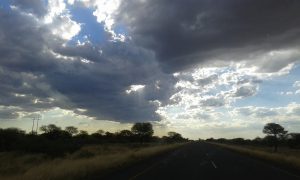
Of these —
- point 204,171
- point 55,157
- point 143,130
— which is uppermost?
point 143,130

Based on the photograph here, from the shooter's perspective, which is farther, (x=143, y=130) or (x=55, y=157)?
(x=143, y=130)

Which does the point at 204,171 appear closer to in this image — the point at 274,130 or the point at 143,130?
the point at 274,130

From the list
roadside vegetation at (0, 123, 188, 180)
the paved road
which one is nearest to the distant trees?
roadside vegetation at (0, 123, 188, 180)

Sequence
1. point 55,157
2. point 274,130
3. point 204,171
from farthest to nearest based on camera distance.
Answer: point 274,130, point 55,157, point 204,171

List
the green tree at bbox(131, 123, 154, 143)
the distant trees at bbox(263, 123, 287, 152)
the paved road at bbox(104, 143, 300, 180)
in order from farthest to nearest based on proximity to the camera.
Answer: the green tree at bbox(131, 123, 154, 143)
the distant trees at bbox(263, 123, 287, 152)
the paved road at bbox(104, 143, 300, 180)

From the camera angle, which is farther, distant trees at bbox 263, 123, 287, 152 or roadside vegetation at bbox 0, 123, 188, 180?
distant trees at bbox 263, 123, 287, 152

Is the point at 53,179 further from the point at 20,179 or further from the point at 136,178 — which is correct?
the point at 136,178

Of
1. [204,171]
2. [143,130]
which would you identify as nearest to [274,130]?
[143,130]

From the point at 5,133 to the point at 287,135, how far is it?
314 feet

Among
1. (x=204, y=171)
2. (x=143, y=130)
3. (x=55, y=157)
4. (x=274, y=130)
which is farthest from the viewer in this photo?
(x=143, y=130)

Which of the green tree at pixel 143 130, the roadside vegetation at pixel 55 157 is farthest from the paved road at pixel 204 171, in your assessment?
the green tree at pixel 143 130

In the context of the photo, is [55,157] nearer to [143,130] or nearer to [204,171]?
[204,171]

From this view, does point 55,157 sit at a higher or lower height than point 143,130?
lower

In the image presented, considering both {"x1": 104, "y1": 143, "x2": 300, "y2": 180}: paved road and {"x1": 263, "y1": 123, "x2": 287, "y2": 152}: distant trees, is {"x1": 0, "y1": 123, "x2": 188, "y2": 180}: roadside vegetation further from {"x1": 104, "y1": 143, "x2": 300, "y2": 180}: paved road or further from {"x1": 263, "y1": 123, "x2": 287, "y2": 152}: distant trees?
{"x1": 263, "y1": 123, "x2": 287, "y2": 152}: distant trees
